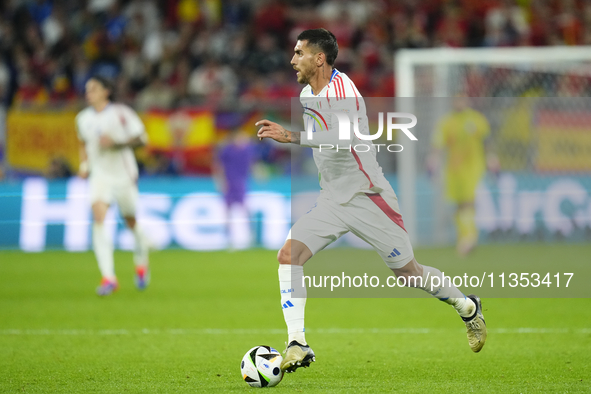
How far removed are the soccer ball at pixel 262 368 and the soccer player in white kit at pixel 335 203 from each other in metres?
0.18

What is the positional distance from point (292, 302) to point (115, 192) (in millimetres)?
5076

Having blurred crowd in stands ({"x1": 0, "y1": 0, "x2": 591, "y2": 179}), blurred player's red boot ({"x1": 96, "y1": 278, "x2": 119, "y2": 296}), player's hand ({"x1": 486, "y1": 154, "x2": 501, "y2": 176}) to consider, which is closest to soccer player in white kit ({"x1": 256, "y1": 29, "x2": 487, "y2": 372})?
blurred player's red boot ({"x1": 96, "y1": 278, "x2": 119, "y2": 296})

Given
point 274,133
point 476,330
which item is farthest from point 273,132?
point 476,330

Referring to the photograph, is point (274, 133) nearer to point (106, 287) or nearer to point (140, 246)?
point (106, 287)

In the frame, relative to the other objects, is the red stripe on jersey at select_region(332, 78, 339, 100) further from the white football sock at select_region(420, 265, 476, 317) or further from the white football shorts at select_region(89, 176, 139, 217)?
the white football shorts at select_region(89, 176, 139, 217)

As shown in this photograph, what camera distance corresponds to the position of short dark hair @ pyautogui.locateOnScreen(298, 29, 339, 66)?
5512 millimetres

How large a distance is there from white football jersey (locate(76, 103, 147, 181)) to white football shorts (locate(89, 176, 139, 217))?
0.21 ft

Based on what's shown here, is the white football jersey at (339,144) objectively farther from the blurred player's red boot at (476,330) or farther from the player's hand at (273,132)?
the blurred player's red boot at (476,330)

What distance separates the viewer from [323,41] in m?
5.52

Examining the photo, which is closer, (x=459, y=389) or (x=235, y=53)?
(x=459, y=389)

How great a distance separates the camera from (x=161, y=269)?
1277 centimetres

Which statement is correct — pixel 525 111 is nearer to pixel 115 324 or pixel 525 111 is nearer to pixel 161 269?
pixel 161 269

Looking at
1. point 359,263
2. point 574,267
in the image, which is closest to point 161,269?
point 359,263

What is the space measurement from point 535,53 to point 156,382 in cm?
999
